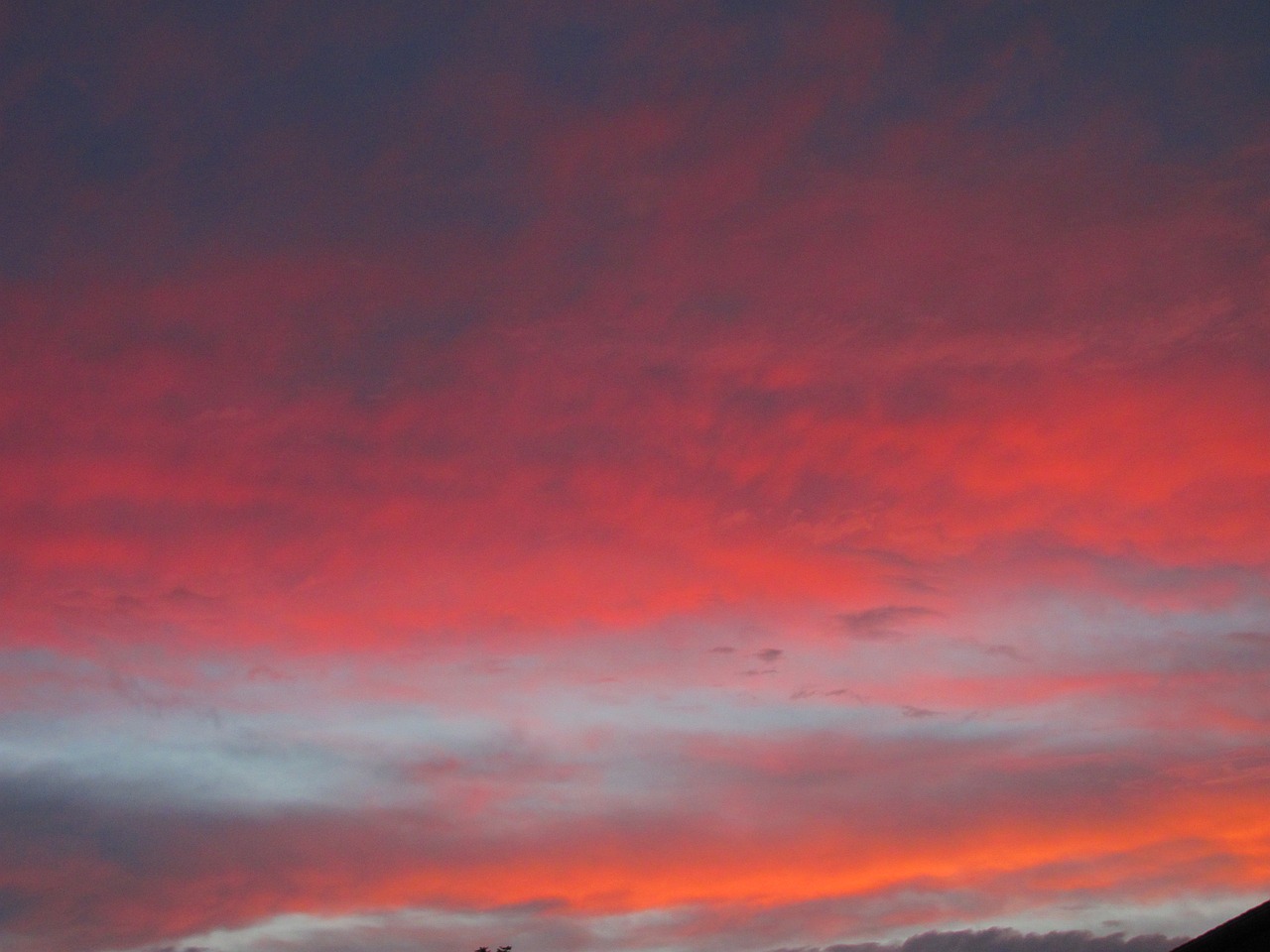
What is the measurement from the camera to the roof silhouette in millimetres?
24062

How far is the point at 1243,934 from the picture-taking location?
2455 centimetres

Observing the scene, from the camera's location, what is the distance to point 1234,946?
2483 cm

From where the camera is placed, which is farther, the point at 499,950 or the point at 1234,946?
the point at 499,950

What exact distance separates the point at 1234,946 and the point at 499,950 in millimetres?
59767

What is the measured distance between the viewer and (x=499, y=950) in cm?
7544

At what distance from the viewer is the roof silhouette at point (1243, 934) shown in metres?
24.1
